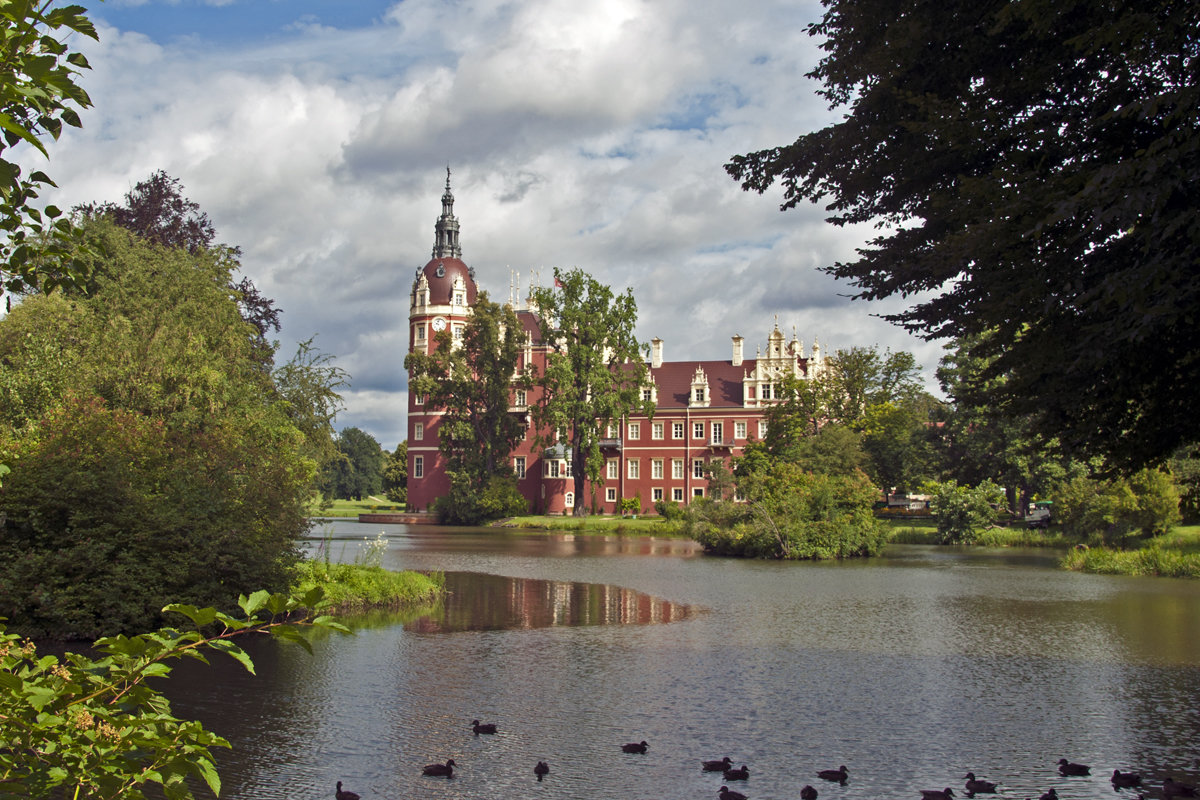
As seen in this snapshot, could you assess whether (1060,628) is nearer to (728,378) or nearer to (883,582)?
(883,582)

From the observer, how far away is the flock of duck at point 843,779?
6.98 meters

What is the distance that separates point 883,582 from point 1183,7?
1875 cm

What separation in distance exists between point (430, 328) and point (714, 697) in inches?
2575

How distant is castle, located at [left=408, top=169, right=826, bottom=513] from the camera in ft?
228

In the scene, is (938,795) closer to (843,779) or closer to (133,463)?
(843,779)

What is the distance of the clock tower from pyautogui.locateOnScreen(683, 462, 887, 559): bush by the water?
38500 millimetres

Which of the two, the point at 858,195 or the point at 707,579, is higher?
the point at 858,195

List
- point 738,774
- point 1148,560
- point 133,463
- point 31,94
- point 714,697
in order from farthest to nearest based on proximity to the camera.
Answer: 1. point 1148,560
2. point 133,463
3. point 714,697
4. point 738,774
5. point 31,94

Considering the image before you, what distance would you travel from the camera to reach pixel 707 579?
24.5 meters

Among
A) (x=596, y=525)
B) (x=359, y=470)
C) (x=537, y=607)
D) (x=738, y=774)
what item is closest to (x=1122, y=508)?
(x=537, y=607)

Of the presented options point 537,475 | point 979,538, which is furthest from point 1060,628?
point 537,475

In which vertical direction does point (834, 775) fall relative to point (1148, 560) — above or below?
below

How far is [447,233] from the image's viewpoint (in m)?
79.4

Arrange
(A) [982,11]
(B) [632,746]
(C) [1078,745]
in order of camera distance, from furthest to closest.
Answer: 1. (A) [982,11]
2. (C) [1078,745]
3. (B) [632,746]
